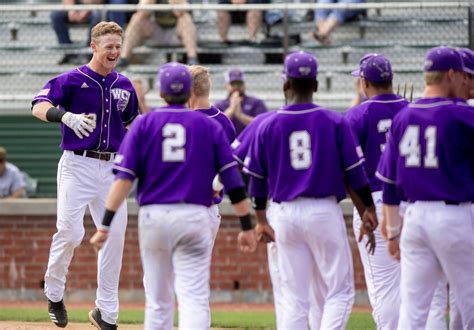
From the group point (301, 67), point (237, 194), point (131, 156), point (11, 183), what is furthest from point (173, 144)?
point (11, 183)

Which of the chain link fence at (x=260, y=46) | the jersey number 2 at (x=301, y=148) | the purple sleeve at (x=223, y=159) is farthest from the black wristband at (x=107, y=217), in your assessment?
the chain link fence at (x=260, y=46)

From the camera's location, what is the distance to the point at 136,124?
7.54m

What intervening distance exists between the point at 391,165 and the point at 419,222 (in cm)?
52

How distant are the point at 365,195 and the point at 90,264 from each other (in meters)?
7.19

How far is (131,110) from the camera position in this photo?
9.89 meters

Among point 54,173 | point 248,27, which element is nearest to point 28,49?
point 54,173

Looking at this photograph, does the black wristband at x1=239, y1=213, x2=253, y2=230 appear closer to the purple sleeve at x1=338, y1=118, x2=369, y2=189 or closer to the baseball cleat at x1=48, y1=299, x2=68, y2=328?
the purple sleeve at x1=338, y1=118, x2=369, y2=189

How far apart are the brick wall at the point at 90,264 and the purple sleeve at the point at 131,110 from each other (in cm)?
452

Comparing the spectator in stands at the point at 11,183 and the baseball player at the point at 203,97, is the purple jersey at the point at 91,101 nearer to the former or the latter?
the baseball player at the point at 203,97

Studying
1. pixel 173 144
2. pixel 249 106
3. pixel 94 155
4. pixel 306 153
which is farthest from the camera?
pixel 249 106

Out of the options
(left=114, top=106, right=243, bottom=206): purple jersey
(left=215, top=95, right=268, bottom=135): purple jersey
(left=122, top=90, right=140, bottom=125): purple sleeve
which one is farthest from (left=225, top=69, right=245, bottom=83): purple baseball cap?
(left=114, top=106, right=243, bottom=206): purple jersey

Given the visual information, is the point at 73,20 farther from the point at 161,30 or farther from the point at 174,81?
the point at 174,81

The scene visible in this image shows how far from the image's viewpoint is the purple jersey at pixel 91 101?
9586mm

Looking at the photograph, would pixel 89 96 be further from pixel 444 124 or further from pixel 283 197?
pixel 444 124
